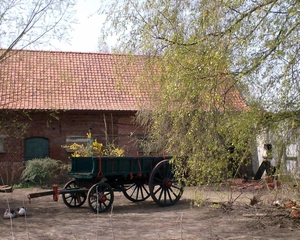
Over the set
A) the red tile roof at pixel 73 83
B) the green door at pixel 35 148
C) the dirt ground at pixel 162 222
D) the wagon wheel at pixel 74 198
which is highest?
the red tile roof at pixel 73 83

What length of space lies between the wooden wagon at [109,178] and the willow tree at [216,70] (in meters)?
3.51

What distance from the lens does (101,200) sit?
449 inches

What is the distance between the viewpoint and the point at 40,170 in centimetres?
1769

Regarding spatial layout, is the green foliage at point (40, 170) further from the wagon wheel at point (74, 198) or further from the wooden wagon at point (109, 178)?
the wagon wheel at point (74, 198)

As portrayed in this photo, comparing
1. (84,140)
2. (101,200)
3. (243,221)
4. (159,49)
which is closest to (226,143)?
(159,49)

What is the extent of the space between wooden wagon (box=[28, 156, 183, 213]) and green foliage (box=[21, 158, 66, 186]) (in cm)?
483

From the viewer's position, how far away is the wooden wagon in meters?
11.5

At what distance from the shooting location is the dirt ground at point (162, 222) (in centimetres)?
879

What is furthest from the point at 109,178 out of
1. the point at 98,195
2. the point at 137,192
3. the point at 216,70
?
the point at 216,70

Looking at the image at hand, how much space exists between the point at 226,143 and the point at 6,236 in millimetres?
4404

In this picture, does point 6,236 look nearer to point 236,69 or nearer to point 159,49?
point 159,49

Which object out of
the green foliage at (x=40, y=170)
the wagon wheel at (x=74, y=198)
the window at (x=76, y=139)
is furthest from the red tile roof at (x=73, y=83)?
the wagon wheel at (x=74, y=198)

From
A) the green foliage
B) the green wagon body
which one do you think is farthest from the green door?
the green wagon body

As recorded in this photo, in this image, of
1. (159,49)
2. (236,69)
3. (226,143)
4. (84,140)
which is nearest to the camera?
(236,69)
